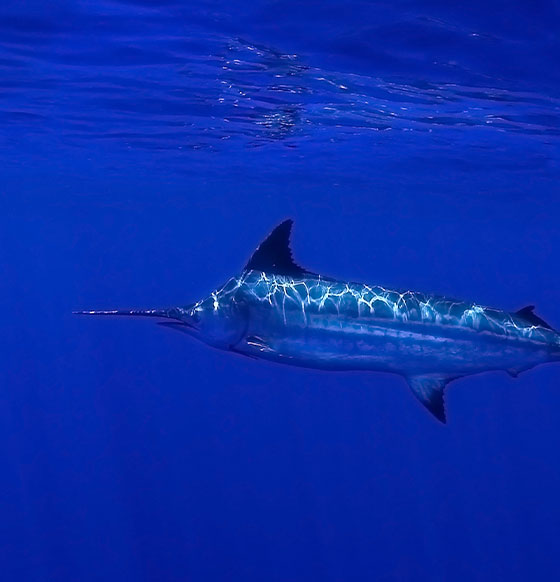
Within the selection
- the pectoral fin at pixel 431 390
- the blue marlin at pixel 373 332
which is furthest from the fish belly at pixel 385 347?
the pectoral fin at pixel 431 390

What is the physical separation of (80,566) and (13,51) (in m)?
16.1

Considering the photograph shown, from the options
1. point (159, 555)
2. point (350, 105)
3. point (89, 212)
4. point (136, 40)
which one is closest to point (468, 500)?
point (159, 555)

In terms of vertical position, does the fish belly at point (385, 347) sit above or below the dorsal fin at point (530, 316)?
→ below

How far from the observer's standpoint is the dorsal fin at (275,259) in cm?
816

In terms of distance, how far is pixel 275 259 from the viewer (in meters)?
8.34

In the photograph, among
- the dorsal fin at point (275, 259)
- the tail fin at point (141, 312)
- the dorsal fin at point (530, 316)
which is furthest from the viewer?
the dorsal fin at point (275, 259)

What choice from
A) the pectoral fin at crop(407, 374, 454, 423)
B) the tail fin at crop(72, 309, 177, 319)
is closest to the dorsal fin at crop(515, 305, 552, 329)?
the pectoral fin at crop(407, 374, 454, 423)

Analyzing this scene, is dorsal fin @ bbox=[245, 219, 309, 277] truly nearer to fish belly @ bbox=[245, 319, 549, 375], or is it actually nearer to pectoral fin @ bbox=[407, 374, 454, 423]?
fish belly @ bbox=[245, 319, 549, 375]

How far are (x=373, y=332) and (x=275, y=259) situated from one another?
1.54 metres

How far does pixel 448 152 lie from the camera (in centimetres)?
2355

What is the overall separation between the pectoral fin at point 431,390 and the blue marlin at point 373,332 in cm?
1

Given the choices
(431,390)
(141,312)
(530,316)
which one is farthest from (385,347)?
(141,312)

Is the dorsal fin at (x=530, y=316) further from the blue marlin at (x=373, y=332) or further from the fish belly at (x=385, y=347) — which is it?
the fish belly at (x=385, y=347)

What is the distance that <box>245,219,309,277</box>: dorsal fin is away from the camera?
8164 millimetres
